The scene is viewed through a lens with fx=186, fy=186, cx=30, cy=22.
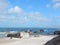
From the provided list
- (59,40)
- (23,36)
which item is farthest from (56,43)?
(23,36)

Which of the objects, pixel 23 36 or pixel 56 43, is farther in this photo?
pixel 23 36

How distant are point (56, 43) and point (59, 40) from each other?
1.23ft

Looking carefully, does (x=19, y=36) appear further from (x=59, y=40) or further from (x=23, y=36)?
(x=59, y=40)

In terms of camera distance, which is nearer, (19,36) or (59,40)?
(59,40)

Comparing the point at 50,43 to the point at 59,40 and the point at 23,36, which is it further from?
the point at 23,36

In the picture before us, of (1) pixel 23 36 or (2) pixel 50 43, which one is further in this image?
(1) pixel 23 36

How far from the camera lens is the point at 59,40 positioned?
642 inches

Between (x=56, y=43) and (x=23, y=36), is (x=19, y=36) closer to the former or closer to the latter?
(x=23, y=36)

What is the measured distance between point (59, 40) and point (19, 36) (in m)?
29.2

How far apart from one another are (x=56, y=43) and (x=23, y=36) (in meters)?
28.6

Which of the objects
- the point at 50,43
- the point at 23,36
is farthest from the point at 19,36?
the point at 50,43

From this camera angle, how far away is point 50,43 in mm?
17172

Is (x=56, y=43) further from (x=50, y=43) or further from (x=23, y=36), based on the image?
(x=23, y=36)

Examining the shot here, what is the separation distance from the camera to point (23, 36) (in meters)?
44.7
